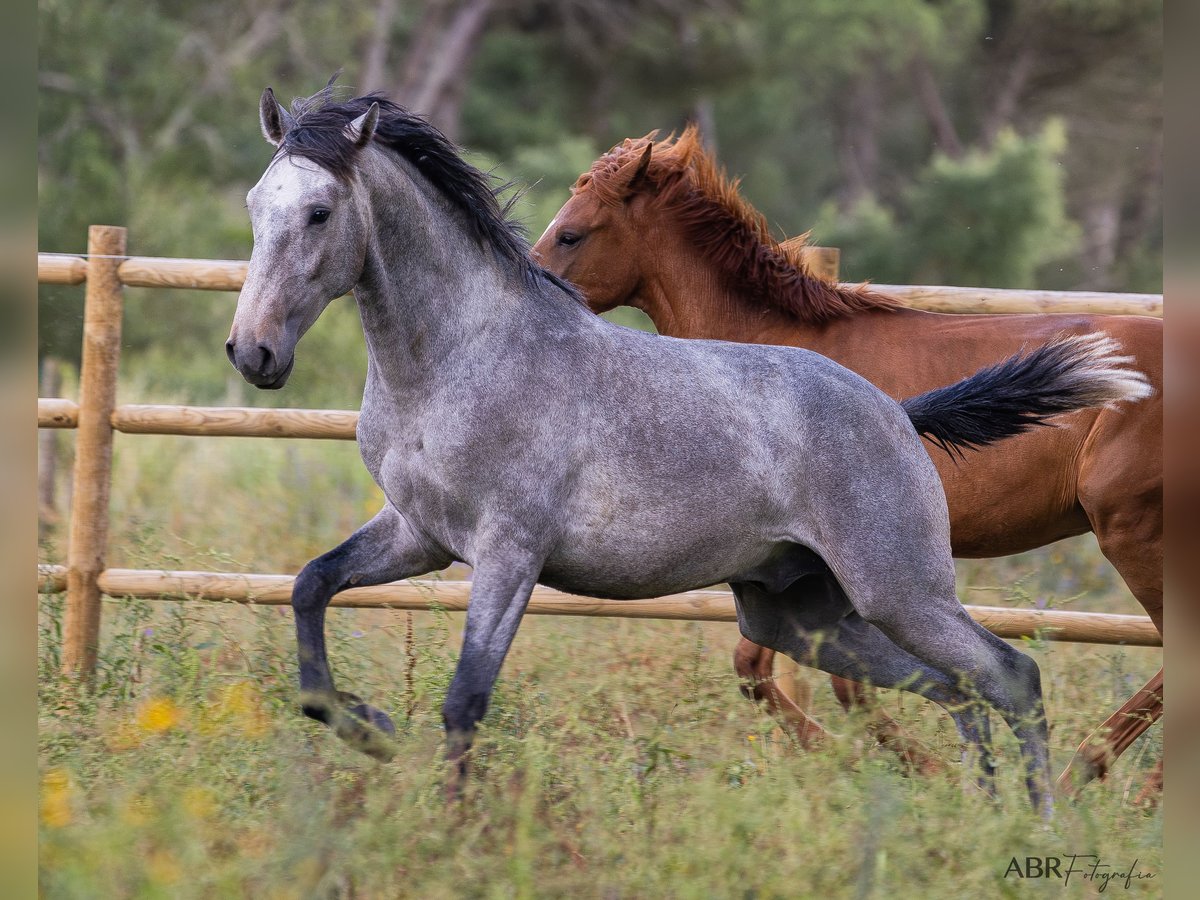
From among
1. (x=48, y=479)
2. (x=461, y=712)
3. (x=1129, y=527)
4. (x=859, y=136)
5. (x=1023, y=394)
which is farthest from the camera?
(x=859, y=136)

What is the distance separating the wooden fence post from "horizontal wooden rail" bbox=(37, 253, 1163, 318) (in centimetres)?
8

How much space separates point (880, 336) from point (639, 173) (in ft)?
3.25

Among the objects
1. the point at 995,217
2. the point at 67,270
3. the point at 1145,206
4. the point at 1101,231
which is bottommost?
the point at 67,270

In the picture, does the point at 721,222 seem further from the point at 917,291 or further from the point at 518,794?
the point at 518,794

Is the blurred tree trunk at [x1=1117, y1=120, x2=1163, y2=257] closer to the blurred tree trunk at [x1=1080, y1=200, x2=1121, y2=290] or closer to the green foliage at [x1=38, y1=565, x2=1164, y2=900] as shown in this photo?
the blurred tree trunk at [x1=1080, y1=200, x2=1121, y2=290]

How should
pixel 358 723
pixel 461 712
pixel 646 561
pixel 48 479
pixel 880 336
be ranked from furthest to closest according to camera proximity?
1. pixel 48 479
2. pixel 880 336
3. pixel 646 561
4. pixel 358 723
5. pixel 461 712

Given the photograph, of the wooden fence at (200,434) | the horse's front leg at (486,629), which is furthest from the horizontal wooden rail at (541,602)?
the horse's front leg at (486,629)

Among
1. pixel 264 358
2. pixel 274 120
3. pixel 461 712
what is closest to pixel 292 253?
pixel 264 358

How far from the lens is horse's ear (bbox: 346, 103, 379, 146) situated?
9.97 feet

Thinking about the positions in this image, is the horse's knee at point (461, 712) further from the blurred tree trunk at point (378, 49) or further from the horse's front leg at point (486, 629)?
the blurred tree trunk at point (378, 49)

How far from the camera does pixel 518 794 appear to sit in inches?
113

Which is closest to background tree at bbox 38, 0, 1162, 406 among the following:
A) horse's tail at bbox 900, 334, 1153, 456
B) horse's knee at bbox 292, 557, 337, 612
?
horse's knee at bbox 292, 557, 337, 612

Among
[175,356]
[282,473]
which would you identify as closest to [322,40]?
[175,356]

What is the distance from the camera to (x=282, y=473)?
8094 mm
